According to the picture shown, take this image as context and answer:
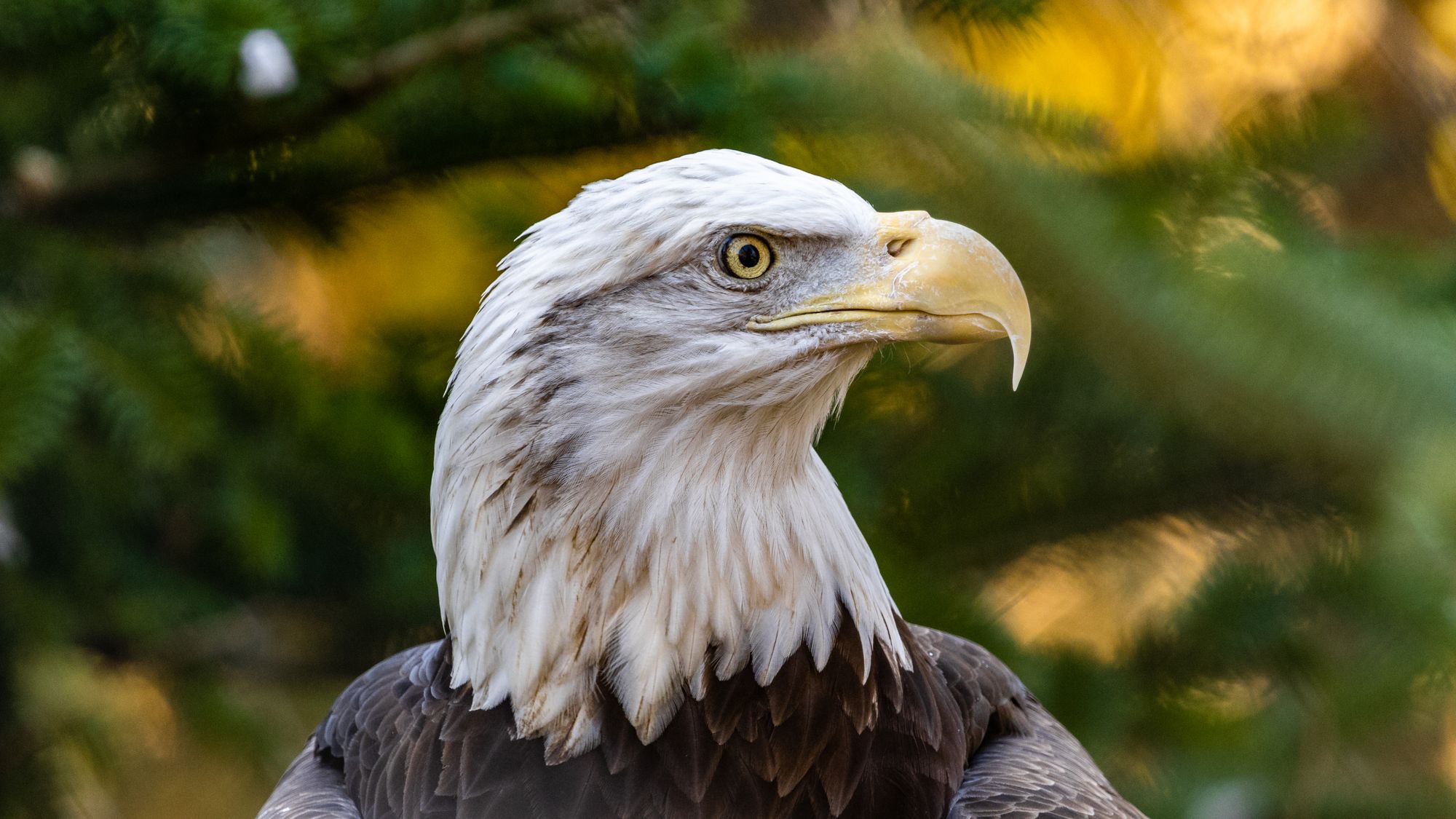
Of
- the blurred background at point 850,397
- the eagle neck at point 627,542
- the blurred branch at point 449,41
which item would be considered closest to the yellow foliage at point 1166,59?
the blurred background at point 850,397

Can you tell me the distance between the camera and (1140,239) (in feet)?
6.55

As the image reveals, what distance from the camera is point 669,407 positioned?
1393 mm

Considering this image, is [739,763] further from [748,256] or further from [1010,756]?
[748,256]

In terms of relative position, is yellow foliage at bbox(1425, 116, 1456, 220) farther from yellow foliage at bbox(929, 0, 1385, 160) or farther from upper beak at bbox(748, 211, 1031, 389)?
upper beak at bbox(748, 211, 1031, 389)

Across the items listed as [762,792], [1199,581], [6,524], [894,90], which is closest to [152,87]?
[6,524]

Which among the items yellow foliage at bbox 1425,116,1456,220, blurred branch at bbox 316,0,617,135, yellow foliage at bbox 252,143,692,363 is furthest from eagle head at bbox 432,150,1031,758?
yellow foliage at bbox 1425,116,1456,220

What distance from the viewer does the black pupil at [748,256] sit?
1.39m

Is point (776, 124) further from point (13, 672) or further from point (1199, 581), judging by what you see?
point (13, 672)

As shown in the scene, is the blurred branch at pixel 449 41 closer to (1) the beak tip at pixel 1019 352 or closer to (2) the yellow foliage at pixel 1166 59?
(2) the yellow foliage at pixel 1166 59

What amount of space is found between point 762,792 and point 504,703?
31 centimetres

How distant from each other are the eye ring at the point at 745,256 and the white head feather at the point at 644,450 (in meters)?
0.02

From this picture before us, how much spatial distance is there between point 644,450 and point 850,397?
45.3 inches

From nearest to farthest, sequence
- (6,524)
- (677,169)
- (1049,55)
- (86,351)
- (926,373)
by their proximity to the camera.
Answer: (677,169), (86,351), (6,524), (926,373), (1049,55)

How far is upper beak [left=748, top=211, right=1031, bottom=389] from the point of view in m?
1.35
